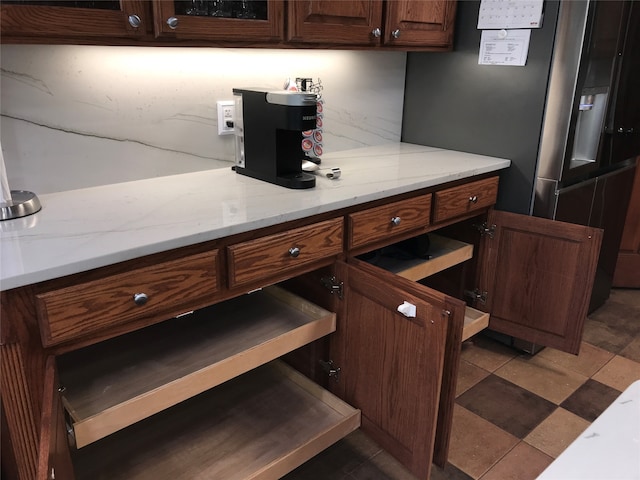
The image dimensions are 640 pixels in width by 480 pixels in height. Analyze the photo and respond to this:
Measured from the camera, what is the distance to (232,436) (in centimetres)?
159

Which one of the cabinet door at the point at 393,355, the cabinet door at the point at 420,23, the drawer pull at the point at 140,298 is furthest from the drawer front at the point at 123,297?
the cabinet door at the point at 420,23

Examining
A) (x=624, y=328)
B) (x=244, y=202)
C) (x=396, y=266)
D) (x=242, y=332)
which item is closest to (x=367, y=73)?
(x=396, y=266)

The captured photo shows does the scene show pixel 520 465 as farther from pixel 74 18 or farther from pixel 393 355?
pixel 74 18

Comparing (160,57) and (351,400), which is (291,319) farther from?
(160,57)

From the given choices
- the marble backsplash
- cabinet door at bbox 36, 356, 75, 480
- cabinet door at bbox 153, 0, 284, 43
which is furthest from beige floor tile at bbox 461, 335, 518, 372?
cabinet door at bbox 36, 356, 75, 480

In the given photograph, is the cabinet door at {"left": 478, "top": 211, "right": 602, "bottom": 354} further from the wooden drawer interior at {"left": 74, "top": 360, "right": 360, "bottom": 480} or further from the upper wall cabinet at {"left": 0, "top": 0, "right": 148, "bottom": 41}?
the upper wall cabinet at {"left": 0, "top": 0, "right": 148, "bottom": 41}

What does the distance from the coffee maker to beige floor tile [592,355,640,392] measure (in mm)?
1541

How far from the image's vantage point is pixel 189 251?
1.25 m

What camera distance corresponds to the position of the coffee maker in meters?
1.55

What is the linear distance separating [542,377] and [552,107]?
1.11m

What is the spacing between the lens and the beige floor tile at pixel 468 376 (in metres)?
2.12

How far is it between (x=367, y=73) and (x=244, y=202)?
3.69ft

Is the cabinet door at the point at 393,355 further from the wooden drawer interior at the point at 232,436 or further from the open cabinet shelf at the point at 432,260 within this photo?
the open cabinet shelf at the point at 432,260

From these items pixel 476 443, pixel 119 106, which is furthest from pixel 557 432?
pixel 119 106
